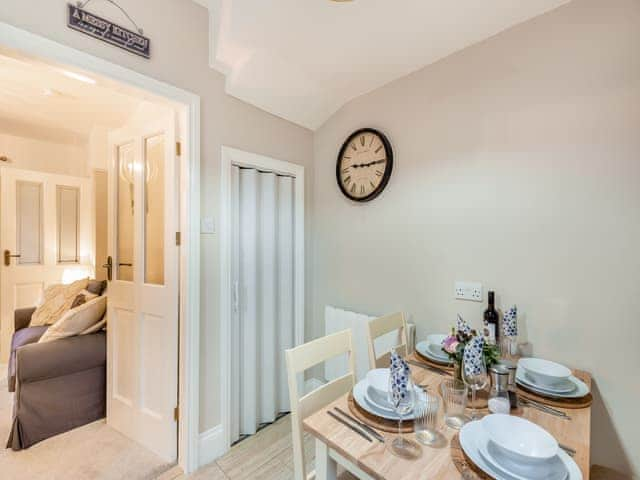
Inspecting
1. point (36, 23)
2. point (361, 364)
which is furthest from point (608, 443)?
point (36, 23)

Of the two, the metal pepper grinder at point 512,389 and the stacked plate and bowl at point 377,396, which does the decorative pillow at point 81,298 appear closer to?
the stacked plate and bowl at point 377,396

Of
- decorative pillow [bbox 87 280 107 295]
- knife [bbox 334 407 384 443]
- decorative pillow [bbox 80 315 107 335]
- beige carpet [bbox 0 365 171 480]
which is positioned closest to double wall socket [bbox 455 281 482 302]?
knife [bbox 334 407 384 443]

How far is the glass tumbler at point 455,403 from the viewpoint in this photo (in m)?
0.96

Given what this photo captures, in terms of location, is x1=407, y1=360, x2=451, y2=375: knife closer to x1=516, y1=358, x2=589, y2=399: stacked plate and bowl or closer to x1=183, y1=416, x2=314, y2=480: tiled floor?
x1=516, y1=358, x2=589, y2=399: stacked plate and bowl

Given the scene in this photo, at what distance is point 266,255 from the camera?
2176mm

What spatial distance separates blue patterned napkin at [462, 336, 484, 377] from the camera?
99cm

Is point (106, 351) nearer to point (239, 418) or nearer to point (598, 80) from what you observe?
point (239, 418)

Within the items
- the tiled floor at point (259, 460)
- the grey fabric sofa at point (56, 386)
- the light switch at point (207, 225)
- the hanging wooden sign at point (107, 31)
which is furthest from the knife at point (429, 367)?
the grey fabric sofa at point (56, 386)

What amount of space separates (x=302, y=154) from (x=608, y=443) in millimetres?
2453

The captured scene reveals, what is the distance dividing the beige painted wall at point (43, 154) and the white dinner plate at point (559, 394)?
5.02 meters

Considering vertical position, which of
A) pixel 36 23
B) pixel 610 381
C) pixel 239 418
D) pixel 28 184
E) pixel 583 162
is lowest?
pixel 239 418

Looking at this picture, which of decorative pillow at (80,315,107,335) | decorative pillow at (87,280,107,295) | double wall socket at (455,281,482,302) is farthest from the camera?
decorative pillow at (87,280,107,295)

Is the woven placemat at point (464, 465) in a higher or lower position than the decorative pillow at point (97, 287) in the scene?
lower

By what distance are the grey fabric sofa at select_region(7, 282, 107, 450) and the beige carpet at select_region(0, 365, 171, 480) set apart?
9 centimetres
